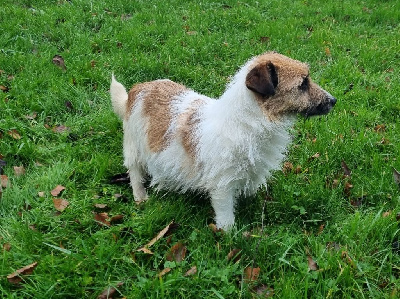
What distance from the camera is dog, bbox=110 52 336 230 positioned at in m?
3.07

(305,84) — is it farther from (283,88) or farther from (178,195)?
(178,195)

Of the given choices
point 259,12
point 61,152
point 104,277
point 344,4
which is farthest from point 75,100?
point 344,4

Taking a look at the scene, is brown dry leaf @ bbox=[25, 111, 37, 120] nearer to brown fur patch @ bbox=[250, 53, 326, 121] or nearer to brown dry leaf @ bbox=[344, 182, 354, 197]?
brown fur patch @ bbox=[250, 53, 326, 121]

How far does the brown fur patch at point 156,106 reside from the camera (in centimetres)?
367

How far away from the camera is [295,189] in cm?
374

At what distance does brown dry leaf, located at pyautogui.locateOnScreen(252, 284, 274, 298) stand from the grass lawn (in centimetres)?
1

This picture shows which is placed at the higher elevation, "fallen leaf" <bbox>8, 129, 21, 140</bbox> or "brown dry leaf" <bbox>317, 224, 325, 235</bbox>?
"brown dry leaf" <bbox>317, 224, 325, 235</bbox>

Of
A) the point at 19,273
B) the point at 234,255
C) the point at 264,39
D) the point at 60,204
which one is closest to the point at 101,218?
the point at 60,204

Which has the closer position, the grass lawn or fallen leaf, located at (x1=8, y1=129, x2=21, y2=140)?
the grass lawn

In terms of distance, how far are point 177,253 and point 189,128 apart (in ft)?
3.37

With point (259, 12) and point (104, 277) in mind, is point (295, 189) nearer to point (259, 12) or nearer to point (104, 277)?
point (104, 277)

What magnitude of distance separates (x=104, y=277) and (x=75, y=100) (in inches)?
120

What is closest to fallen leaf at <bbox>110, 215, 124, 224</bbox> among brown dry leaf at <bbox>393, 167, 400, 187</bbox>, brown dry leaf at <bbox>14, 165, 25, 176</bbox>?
brown dry leaf at <bbox>14, 165, 25, 176</bbox>

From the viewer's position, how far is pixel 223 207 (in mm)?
3385
